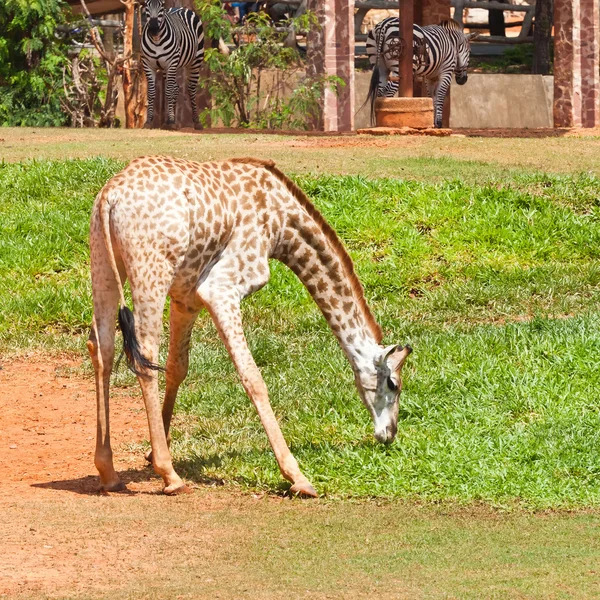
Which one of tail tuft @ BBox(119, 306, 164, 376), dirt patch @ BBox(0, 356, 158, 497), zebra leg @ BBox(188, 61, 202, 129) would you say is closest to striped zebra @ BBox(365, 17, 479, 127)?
zebra leg @ BBox(188, 61, 202, 129)

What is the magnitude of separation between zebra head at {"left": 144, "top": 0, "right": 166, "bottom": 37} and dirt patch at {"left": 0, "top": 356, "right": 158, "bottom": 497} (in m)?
10.9

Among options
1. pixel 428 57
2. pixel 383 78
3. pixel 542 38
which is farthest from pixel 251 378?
pixel 542 38

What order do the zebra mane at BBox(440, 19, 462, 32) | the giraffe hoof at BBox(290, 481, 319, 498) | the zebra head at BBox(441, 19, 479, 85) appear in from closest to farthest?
the giraffe hoof at BBox(290, 481, 319, 498) → the zebra head at BBox(441, 19, 479, 85) → the zebra mane at BBox(440, 19, 462, 32)

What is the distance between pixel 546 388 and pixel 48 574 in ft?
13.8

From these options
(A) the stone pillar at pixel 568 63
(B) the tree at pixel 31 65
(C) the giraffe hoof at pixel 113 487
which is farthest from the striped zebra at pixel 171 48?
(C) the giraffe hoof at pixel 113 487

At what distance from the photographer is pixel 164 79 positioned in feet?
69.5

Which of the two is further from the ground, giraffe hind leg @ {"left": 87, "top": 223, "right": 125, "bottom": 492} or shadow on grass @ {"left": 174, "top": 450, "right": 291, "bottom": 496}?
giraffe hind leg @ {"left": 87, "top": 223, "right": 125, "bottom": 492}

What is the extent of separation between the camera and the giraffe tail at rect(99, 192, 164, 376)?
6.58 meters

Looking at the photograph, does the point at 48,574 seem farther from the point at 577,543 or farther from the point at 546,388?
the point at 546,388

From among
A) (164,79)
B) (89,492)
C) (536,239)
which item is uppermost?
(164,79)

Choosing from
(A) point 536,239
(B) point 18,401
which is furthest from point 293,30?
(B) point 18,401

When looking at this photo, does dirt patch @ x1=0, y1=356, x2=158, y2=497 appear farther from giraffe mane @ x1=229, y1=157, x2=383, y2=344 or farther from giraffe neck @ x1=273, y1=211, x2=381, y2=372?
giraffe mane @ x1=229, y1=157, x2=383, y2=344

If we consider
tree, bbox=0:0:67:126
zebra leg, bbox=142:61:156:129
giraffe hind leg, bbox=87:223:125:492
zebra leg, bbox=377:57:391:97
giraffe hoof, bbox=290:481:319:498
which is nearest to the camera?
giraffe hoof, bbox=290:481:319:498

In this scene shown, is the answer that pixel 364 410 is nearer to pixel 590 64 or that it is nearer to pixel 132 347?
pixel 132 347
